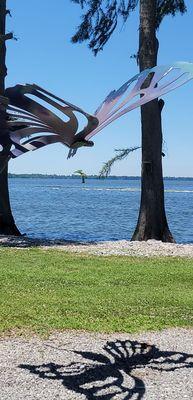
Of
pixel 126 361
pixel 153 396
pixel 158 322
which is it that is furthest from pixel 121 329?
pixel 153 396

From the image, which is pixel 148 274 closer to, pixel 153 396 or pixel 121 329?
pixel 121 329

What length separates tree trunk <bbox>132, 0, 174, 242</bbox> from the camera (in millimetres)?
16516

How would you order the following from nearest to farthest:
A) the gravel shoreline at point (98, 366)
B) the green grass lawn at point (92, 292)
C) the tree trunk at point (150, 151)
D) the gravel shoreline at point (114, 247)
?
the gravel shoreline at point (98, 366)
the green grass lawn at point (92, 292)
the gravel shoreline at point (114, 247)
the tree trunk at point (150, 151)

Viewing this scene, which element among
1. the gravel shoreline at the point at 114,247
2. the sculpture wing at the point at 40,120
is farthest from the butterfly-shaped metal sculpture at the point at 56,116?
the gravel shoreline at the point at 114,247

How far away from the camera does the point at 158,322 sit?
801 cm

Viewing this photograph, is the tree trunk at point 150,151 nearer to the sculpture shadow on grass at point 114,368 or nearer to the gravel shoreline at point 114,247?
the gravel shoreline at point 114,247

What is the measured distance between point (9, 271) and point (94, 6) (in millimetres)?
10169

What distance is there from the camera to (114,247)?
15.3 m

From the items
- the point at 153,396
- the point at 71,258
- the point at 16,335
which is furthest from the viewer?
the point at 71,258

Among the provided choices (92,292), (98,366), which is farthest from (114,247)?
(98,366)

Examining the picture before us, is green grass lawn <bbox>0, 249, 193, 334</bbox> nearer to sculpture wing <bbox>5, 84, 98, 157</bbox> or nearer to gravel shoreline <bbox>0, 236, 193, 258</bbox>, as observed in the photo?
gravel shoreline <bbox>0, 236, 193, 258</bbox>

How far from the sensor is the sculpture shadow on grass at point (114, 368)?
554cm

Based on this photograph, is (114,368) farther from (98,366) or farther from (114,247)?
(114,247)

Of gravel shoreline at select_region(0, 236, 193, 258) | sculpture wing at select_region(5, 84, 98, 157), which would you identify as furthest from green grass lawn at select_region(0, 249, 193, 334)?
sculpture wing at select_region(5, 84, 98, 157)
